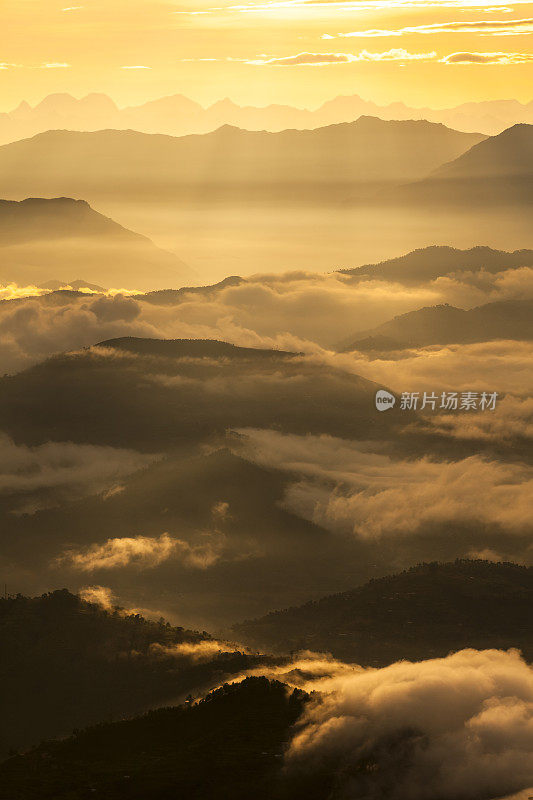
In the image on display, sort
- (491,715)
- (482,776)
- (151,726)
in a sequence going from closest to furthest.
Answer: (482,776) → (491,715) → (151,726)

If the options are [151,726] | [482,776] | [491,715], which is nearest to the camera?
[482,776]

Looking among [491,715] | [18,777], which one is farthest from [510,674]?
[18,777]

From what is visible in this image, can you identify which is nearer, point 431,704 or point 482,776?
point 482,776

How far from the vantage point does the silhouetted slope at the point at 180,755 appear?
551 feet

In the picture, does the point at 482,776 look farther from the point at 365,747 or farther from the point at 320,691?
the point at 320,691

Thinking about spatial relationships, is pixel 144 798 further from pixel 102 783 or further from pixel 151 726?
pixel 151 726

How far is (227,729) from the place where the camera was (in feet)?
607

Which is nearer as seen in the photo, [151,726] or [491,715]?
[491,715]

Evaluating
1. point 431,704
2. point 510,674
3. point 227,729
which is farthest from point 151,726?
point 510,674

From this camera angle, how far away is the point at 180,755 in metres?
178

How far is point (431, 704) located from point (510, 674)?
2164 cm

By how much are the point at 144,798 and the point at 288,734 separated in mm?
25461

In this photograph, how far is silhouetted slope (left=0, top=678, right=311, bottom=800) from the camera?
551 ft

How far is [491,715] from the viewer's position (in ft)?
578
